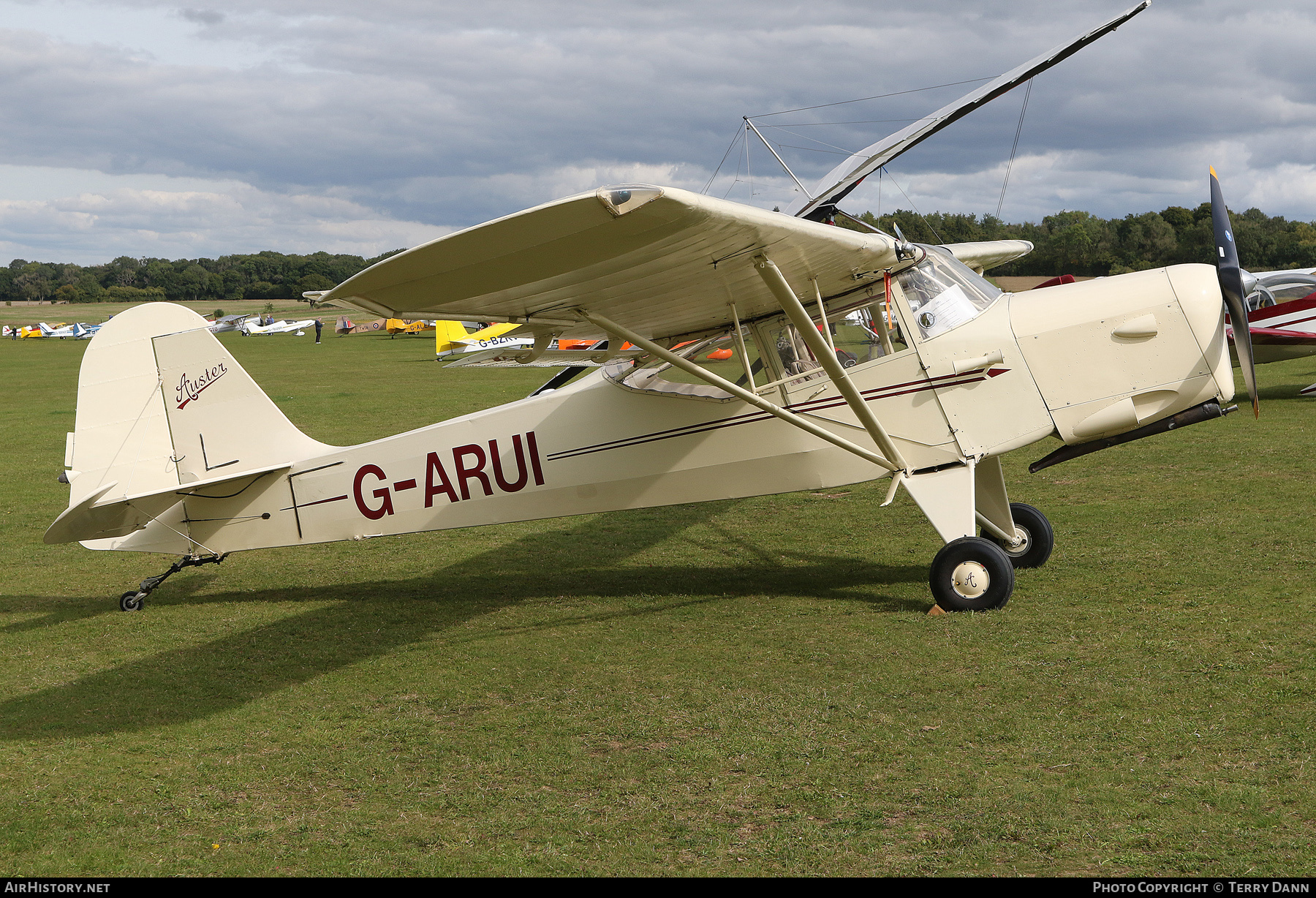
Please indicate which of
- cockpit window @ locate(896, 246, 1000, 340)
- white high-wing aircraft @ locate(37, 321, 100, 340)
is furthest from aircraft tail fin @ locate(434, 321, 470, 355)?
white high-wing aircraft @ locate(37, 321, 100, 340)

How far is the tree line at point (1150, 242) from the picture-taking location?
40.0 m

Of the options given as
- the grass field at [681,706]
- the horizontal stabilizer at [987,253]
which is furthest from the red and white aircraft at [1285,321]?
the grass field at [681,706]

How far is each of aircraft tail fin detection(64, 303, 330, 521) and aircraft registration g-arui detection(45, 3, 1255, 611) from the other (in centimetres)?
2

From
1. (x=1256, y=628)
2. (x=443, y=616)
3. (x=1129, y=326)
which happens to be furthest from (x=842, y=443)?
(x=443, y=616)

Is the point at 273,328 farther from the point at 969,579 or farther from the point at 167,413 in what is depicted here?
the point at 969,579

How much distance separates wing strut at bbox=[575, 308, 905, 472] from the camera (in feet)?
19.4

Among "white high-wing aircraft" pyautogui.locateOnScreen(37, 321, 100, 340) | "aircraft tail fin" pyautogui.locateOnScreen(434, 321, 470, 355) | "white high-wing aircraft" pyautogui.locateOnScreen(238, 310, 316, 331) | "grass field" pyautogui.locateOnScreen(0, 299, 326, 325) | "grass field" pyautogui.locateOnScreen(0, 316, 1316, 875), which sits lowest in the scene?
"grass field" pyautogui.locateOnScreen(0, 316, 1316, 875)

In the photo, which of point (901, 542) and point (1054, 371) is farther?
point (901, 542)

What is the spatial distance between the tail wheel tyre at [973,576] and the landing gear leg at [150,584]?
5421mm

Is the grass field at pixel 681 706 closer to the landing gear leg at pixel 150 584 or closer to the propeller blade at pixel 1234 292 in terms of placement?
the landing gear leg at pixel 150 584

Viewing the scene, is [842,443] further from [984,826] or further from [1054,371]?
[984,826]

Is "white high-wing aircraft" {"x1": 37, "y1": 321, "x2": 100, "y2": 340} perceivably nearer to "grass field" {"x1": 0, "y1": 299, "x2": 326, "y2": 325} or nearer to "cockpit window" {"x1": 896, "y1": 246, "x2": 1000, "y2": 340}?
"grass field" {"x1": 0, "y1": 299, "x2": 326, "y2": 325}

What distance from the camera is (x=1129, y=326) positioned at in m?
6.49

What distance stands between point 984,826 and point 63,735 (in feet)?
15.4
